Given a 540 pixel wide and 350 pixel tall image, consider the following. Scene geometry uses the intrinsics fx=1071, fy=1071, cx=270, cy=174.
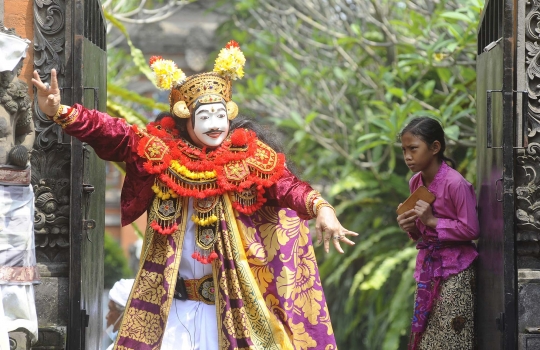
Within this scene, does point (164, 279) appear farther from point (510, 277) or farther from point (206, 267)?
point (510, 277)

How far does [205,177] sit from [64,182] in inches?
42.1

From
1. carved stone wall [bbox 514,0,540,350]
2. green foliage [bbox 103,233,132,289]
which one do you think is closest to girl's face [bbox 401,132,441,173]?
carved stone wall [bbox 514,0,540,350]

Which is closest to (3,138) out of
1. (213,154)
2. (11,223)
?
(11,223)

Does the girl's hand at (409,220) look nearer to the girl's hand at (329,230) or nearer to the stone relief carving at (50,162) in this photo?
the girl's hand at (329,230)

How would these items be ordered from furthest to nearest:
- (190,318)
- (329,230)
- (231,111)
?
(231,111) → (190,318) → (329,230)

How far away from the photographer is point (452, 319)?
6.28m

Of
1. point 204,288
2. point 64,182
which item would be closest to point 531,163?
point 204,288

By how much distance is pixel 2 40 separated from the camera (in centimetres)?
578

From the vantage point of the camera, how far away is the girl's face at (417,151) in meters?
6.43

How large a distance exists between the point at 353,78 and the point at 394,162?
61.7 inches

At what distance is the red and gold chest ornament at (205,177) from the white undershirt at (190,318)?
81 millimetres

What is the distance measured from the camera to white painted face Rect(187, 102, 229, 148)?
593 cm

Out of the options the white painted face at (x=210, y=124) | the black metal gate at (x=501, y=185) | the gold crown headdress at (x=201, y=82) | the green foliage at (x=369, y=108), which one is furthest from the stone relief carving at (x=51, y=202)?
the green foliage at (x=369, y=108)

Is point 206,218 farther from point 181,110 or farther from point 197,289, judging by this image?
point 181,110
